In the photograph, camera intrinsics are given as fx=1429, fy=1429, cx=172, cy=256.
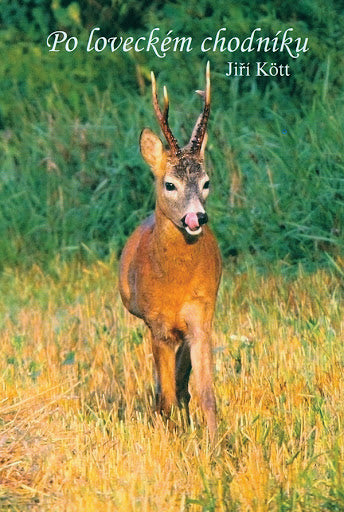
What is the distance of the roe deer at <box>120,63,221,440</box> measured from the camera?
266 inches

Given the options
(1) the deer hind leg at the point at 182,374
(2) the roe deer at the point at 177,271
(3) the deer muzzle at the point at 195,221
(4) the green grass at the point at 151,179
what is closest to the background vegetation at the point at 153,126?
(4) the green grass at the point at 151,179

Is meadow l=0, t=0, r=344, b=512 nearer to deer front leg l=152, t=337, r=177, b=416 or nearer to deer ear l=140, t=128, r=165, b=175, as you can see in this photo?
deer front leg l=152, t=337, r=177, b=416

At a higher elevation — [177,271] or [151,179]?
[151,179]

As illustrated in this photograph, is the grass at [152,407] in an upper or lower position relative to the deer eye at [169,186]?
lower

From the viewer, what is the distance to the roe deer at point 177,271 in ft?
22.2

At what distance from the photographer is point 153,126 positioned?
11.6 meters

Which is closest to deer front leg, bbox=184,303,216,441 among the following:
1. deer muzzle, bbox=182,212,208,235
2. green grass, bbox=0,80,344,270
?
deer muzzle, bbox=182,212,208,235

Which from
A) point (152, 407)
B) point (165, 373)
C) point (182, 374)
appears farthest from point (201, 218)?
point (152, 407)

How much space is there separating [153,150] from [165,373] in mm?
1101

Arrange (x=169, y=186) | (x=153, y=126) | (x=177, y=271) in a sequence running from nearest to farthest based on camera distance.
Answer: (x=169, y=186), (x=177, y=271), (x=153, y=126)

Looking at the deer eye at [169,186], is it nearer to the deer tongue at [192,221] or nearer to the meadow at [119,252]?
the deer tongue at [192,221]

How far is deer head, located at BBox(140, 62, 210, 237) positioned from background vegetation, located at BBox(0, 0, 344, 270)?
9.77 ft

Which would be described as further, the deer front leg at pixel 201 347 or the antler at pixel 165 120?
the deer front leg at pixel 201 347

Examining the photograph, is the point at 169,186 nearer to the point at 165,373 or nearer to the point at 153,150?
the point at 153,150
